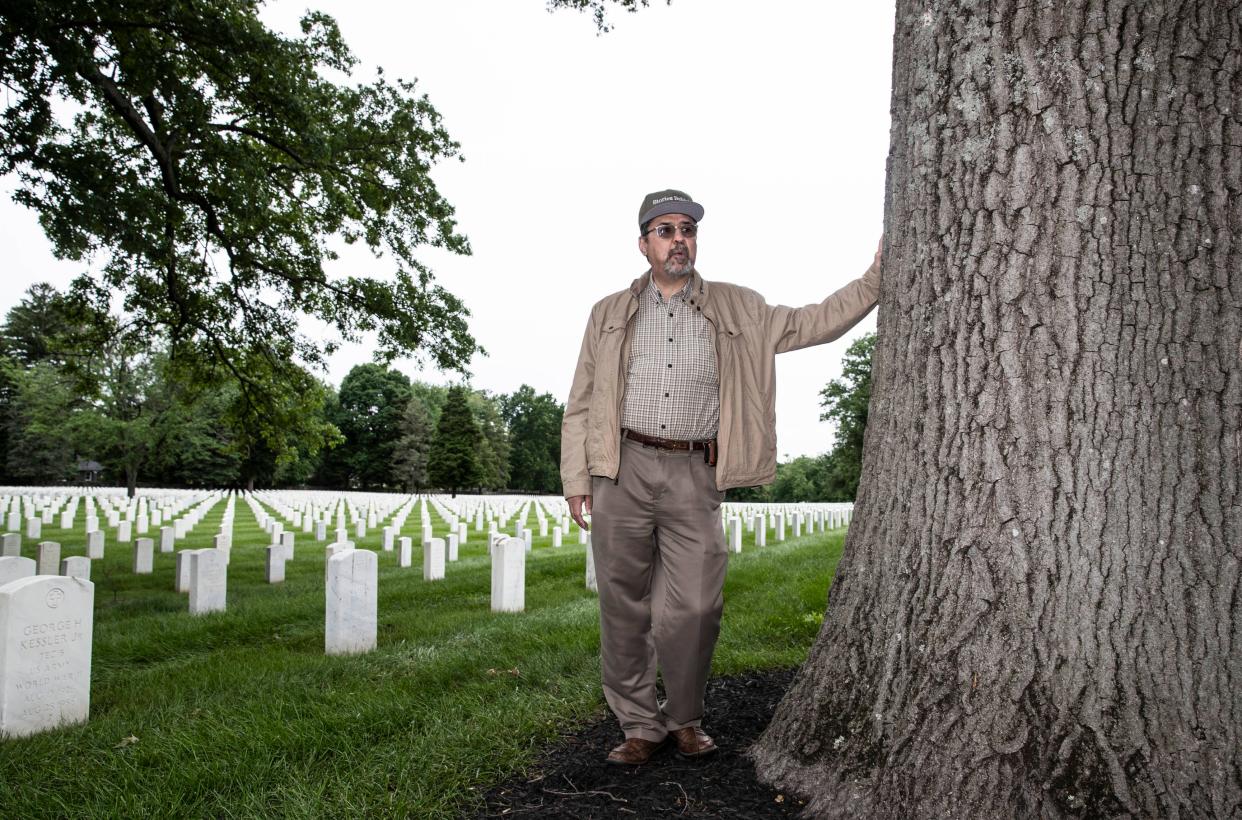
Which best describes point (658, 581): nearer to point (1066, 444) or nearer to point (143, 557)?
point (1066, 444)

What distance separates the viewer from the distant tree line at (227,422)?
12.0 meters

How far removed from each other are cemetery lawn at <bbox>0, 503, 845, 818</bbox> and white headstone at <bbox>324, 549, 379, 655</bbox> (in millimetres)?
170

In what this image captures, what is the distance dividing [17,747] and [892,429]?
14.2 ft

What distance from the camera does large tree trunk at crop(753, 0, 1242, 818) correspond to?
1993mm

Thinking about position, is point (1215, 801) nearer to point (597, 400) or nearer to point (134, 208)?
point (597, 400)

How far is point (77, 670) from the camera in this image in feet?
13.9

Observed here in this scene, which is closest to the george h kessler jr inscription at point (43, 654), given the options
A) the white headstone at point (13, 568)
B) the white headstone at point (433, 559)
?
the white headstone at point (13, 568)

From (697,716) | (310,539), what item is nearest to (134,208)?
(697,716)

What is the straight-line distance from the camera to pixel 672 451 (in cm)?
304

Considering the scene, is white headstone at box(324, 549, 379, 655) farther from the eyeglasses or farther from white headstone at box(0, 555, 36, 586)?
the eyeglasses

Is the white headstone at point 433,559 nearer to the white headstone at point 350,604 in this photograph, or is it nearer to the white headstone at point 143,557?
the white headstone at point 350,604

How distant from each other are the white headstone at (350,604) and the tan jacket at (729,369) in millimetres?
3359

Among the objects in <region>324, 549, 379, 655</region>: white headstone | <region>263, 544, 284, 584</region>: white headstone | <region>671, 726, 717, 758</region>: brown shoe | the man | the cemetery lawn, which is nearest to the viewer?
the cemetery lawn

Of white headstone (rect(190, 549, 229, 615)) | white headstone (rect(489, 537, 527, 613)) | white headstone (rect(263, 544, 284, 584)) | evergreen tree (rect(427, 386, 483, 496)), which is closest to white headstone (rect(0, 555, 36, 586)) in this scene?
white headstone (rect(190, 549, 229, 615))
